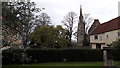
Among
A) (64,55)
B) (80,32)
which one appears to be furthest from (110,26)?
(64,55)

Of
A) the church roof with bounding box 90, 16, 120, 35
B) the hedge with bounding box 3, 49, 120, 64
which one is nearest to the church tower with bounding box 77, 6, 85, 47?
the church roof with bounding box 90, 16, 120, 35

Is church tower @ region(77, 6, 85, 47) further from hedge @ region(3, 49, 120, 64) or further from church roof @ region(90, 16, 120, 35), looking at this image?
hedge @ region(3, 49, 120, 64)

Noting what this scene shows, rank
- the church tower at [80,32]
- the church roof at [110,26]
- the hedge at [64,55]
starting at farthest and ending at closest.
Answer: the church tower at [80,32], the church roof at [110,26], the hedge at [64,55]

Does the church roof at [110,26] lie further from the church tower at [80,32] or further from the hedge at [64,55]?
the hedge at [64,55]

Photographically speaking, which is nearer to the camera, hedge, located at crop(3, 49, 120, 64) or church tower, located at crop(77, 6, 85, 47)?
hedge, located at crop(3, 49, 120, 64)

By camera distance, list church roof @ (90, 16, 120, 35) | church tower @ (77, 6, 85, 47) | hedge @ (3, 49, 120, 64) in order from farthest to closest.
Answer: church tower @ (77, 6, 85, 47) → church roof @ (90, 16, 120, 35) → hedge @ (3, 49, 120, 64)

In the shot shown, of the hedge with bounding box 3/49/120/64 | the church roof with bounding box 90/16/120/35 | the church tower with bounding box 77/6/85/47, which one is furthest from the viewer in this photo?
the church tower with bounding box 77/6/85/47

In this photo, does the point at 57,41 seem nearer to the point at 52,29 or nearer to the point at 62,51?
the point at 52,29

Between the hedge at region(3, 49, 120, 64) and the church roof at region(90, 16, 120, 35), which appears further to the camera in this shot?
the church roof at region(90, 16, 120, 35)

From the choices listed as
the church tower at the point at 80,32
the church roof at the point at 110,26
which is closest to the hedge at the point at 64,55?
the church roof at the point at 110,26

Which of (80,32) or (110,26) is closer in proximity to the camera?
(110,26)

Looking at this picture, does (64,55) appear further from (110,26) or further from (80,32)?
(80,32)

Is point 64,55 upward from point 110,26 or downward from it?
downward

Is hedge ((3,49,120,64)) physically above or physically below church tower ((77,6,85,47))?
below
